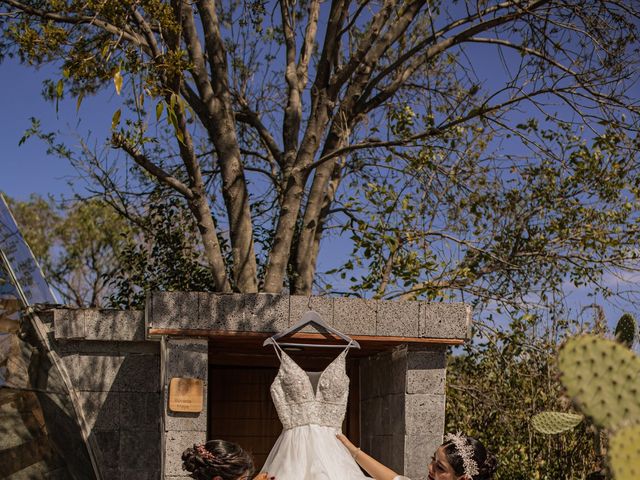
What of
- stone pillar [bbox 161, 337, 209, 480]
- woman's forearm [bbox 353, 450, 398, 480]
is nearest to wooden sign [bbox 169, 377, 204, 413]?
stone pillar [bbox 161, 337, 209, 480]

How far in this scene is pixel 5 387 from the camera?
5828mm

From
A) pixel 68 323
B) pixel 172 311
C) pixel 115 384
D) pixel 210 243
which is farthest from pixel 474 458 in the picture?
pixel 210 243

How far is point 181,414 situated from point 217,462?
7.63 ft

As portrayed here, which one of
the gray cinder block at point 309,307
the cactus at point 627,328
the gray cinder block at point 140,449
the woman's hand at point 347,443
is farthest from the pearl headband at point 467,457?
the gray cinder block at point 140,449

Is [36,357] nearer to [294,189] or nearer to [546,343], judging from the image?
[294,189]

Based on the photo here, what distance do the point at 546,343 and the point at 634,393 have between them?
7119 mm

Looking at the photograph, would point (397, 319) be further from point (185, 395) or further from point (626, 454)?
point (626, 454)

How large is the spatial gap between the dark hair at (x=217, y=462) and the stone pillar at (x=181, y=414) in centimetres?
219

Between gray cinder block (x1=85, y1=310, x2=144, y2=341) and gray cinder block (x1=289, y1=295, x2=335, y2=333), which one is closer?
gray cinder block (x1=289, y1=295, x2=335, y2=333)

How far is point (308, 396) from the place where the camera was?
6.23 metres

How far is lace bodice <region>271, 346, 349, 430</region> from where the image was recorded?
6195mm

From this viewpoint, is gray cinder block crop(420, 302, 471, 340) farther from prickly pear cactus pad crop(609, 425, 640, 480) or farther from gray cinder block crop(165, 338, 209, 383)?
prickly pear cactus pad crop(609, 425, 640, 480)

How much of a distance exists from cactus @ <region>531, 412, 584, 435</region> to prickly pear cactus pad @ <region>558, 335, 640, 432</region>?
2216mm

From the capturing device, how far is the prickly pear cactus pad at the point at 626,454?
68.9 inches
